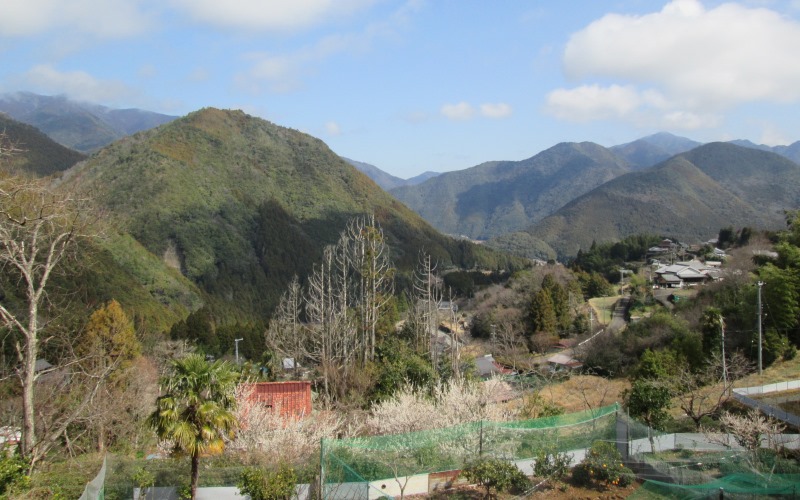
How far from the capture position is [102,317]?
1228 inches

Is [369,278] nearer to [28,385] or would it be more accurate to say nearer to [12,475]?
[28,385]

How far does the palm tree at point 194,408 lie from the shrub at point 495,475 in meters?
4.77

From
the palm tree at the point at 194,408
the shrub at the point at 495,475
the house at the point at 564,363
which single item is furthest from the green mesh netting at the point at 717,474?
the house at the point at 564,363

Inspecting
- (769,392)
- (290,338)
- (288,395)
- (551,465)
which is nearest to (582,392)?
(769,392)

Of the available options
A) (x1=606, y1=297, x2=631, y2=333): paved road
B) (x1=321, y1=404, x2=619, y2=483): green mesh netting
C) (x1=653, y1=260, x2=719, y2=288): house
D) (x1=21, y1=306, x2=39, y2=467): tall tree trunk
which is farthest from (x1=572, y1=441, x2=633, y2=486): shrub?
(x1=653, y1=260, x2=719, y2=288): house

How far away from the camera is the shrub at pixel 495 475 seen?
11633 mm

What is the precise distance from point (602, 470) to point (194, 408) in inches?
309

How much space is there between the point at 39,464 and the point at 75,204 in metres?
5.25

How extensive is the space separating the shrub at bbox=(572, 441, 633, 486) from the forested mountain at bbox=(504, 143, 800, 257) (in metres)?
137

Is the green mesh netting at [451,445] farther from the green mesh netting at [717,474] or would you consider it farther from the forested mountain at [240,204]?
the forested mountain at [240,204]

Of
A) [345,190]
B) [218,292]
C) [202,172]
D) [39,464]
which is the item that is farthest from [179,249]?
[39,464]

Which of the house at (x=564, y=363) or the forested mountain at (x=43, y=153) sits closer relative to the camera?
the house at (x=564, y=363)

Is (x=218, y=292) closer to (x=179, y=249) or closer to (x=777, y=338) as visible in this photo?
(x=179, y=249)

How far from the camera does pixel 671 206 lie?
160750mm
